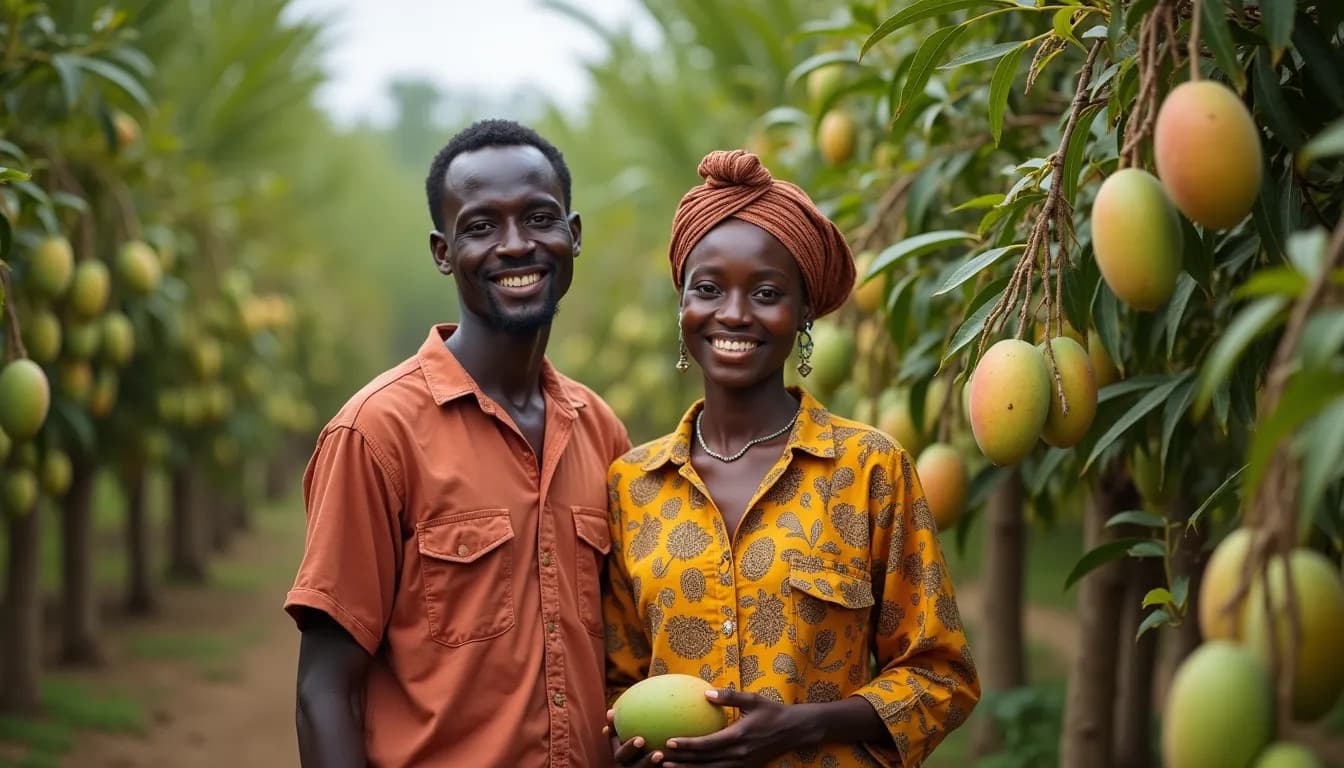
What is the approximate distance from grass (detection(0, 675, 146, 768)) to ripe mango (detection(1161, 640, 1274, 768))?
15.3ft

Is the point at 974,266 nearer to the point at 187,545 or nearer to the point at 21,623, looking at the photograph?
the point at 21,623

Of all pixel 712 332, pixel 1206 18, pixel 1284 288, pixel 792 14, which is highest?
pixel 792 14

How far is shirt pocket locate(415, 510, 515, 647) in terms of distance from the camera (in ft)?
6.25

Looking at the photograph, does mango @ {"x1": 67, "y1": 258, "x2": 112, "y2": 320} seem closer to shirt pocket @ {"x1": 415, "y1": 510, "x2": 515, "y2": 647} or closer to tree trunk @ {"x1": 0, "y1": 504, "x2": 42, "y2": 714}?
shirt pocket @ {"x1": 415, "y1": 510, "x2": 515, "y2": 647}

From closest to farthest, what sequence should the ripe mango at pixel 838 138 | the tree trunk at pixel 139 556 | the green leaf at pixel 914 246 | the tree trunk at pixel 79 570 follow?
the green leaf at pixel 914 246, the ripe mango at pixel 838 138, the tree trunk at pixel 79 570, the tree trunk at pixel 139 556

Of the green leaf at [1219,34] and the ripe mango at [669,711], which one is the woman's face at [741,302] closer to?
the ripe mango at [669,711]

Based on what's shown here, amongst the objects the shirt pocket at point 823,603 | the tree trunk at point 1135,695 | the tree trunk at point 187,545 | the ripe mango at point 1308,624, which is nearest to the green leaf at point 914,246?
the shirt pocket at point 823,603

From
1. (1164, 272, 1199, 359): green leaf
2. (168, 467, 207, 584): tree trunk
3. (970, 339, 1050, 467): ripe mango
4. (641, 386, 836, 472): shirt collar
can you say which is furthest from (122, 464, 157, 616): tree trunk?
(970, 339, 1050, 467): ripe mango

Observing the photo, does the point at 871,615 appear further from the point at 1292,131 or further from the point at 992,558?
the point at 992,558

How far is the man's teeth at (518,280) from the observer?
206 centimetres

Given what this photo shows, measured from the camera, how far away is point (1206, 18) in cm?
129

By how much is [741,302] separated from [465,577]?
0.57 meters

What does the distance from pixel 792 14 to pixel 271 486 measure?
1167 centimetres

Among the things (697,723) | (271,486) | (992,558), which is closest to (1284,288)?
(697,723)
